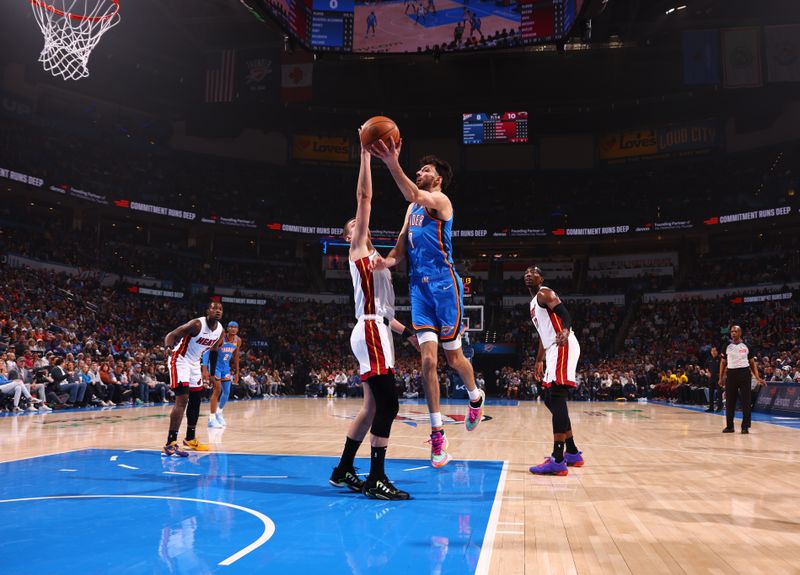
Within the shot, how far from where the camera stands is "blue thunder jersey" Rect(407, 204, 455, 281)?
4.80 metres

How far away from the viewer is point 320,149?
36.8m

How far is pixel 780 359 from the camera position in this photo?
1978 centimetres

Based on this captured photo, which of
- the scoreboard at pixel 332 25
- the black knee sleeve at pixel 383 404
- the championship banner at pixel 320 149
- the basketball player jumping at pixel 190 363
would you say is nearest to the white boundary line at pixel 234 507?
the black knee sleeve at pixel 383 404

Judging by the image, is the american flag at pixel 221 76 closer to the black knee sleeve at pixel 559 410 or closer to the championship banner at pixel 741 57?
the championship banner at pixel 741 57

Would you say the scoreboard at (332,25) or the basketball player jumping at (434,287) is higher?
the scoreboard at (332,25)

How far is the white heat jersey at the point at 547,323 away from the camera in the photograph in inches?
241

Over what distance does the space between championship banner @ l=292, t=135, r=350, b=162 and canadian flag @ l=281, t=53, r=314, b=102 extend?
10385 mm

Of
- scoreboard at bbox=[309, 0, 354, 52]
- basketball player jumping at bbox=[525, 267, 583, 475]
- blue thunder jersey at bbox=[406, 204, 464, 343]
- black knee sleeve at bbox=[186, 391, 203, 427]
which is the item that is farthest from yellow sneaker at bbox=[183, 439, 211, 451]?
scoreboard at bbox=[309, 0, 354, 52]

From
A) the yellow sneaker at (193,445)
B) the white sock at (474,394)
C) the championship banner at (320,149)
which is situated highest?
the championship banner at (320,149)

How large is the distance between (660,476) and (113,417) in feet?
33.3

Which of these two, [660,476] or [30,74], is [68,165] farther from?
[660,476]

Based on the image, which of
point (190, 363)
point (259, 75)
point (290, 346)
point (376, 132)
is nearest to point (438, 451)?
point (376, 132)

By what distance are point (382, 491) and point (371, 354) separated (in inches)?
37.5

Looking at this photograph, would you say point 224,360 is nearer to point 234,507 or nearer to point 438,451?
point 438,451
